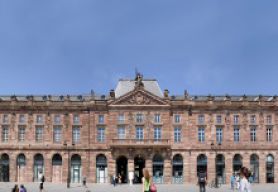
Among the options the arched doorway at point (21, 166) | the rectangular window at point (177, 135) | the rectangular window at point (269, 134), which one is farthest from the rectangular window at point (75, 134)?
the rectangular window at point (269, 134)

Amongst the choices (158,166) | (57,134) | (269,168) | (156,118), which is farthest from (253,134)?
(57,134)

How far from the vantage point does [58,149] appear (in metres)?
77.2

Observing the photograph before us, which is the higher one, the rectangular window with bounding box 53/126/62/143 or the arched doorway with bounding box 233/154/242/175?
the rectangular window with bounding box 53/126/62/143

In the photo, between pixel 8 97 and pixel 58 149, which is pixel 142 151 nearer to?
pixel 58 149

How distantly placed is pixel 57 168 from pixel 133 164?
37.2 feet

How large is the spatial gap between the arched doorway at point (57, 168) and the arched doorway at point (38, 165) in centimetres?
175

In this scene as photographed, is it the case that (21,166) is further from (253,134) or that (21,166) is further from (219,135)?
(253,134)

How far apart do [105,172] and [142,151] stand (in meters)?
6.39

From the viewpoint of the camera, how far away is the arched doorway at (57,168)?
7644 centimetres

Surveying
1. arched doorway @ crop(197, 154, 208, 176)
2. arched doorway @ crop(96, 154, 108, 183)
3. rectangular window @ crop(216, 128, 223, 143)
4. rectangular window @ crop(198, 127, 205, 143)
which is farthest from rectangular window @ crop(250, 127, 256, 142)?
arched doorway @ crop(96, 154, 108, 183)

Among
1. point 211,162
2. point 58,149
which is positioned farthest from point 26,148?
point 211,162

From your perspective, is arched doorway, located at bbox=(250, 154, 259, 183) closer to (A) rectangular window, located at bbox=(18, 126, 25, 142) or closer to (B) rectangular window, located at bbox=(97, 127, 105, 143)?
(B) rectangular window, located at bbox=(97, 127, 105, 143)

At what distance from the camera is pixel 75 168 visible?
77250 mm

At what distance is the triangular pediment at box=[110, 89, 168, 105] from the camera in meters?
77.3
